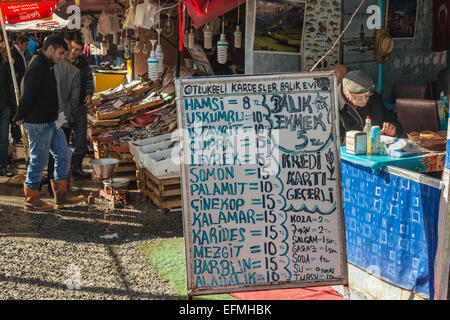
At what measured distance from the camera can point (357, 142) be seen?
14.7ft

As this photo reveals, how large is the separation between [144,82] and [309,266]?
8267mm

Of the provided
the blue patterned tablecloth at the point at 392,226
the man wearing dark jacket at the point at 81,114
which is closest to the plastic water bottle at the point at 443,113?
the blue patterned tablecloth at the point at 392,226

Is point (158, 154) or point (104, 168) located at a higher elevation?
point (158, 154)

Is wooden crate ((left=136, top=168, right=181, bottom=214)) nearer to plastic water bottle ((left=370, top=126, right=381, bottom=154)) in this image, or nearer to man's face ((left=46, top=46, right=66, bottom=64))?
man's face ((left=46, top=46, right=66, bottom=64))

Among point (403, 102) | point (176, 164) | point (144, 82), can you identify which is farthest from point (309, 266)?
point (144, 82)

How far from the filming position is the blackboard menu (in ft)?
12.6

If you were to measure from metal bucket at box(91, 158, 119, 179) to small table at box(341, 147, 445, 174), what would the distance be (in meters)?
4.12

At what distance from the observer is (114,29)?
Result: 13430 millimetres

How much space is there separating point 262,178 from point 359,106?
2.37m

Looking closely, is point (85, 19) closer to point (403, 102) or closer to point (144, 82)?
point (144, 82)

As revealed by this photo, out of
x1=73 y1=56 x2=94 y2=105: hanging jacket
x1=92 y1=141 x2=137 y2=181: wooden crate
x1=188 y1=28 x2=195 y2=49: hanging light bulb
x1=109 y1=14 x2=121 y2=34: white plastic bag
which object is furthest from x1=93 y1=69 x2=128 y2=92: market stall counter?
x1=92 y1=141 x2=137 y2=181: wooden crate

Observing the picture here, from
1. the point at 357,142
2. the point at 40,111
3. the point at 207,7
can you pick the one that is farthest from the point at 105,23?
the point at 357,142

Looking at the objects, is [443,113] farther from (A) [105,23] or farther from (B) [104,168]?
(A) [105,23]

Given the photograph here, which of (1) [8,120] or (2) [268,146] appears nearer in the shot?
(2) [268,146]
